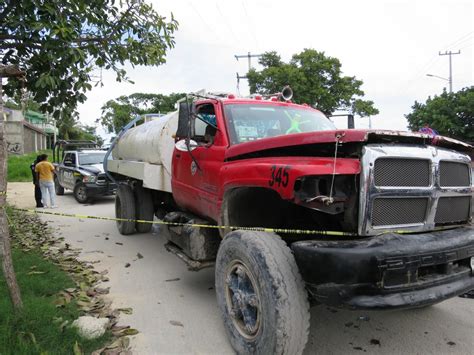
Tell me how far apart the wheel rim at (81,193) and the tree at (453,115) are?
65.5 ft

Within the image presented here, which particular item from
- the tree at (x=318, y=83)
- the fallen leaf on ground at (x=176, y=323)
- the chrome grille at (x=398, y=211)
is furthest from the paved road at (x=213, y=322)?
the tree at (x=318, y=83)

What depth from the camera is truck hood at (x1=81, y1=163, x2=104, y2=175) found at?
13.3 meters

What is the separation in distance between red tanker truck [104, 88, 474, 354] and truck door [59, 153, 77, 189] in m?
11.3

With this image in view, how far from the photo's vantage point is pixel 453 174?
3164mm

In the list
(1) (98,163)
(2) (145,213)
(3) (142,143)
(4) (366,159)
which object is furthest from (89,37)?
(1) (98,163)

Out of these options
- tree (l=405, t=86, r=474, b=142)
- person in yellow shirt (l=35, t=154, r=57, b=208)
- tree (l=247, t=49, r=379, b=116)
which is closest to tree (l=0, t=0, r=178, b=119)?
person in yellow shirt (l=35, t=154, r=57, b=208)

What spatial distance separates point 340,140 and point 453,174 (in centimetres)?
114

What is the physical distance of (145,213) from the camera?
747 centimetres

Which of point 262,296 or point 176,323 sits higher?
point 262,296

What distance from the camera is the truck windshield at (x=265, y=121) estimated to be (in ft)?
13.6

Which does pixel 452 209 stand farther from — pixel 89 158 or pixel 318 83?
pixel 318 83

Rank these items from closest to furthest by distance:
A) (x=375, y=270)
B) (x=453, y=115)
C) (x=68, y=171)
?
(x=375, y=270)
(x=68, y=171)
(x=453, y=115)

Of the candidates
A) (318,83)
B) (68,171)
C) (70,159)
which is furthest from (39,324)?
(318,83)

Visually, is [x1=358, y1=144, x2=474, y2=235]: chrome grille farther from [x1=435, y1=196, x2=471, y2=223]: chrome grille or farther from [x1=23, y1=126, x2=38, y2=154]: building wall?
[x1=23, y1=126, x2=38, y2=154]: building wall
